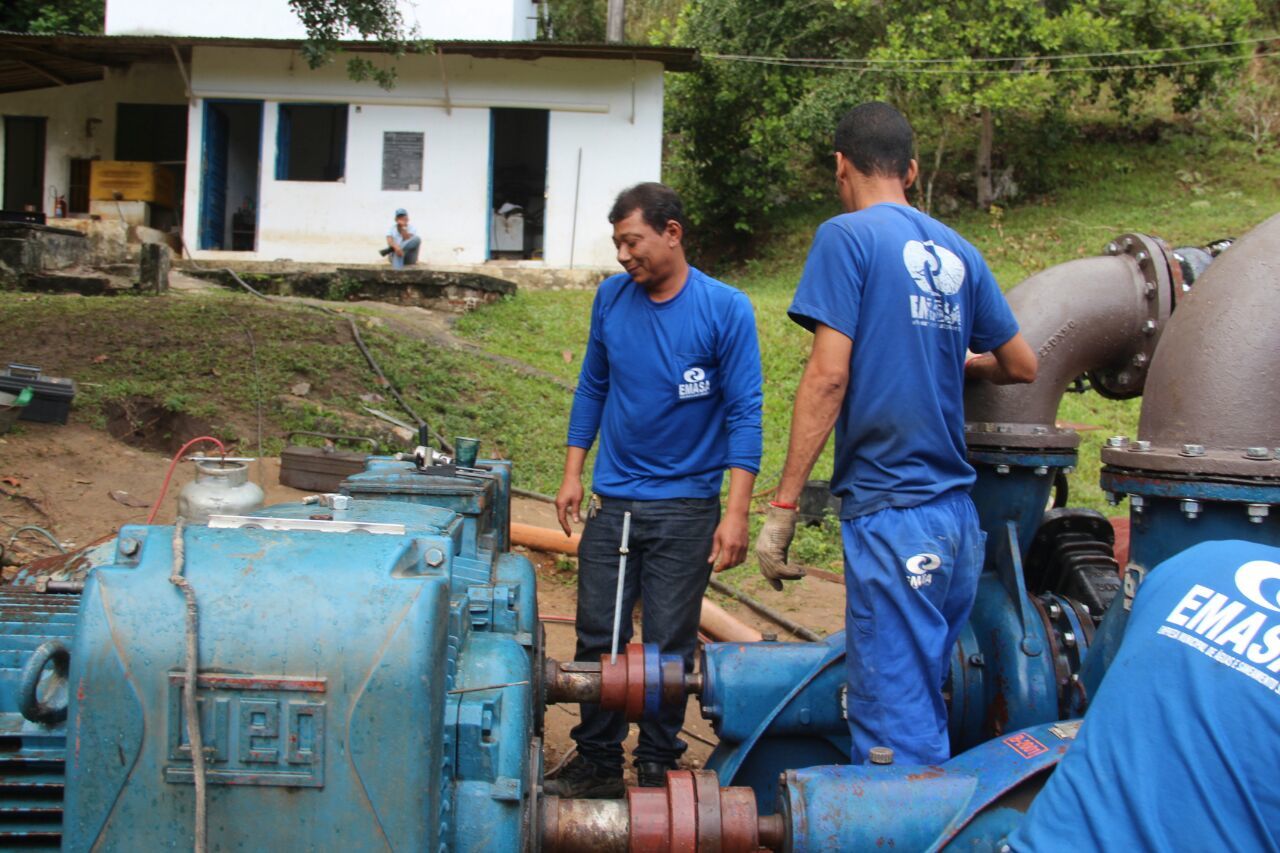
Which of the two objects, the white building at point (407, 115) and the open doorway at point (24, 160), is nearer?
the white building at point (407, 115)

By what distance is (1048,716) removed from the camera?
9.16 ft

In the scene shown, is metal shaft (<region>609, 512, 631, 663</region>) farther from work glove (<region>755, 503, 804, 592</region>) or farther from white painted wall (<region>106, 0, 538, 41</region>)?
white painted wall (<region>106, 0, 538, 41</region>)

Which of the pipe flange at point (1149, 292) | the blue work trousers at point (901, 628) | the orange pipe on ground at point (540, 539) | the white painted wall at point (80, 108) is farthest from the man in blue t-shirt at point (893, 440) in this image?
the white painted wall at point (80, 108)

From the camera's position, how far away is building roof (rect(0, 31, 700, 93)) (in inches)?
567

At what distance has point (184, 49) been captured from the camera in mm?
15500

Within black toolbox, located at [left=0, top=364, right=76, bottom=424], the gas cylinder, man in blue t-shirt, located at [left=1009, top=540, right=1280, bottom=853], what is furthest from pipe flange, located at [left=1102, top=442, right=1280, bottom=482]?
black toolbox, located at [left=0, top=364, right=76, bottom=424]

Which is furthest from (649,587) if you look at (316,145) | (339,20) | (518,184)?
(316,145)

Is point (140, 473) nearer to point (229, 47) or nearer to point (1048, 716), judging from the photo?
point (1048, 716)

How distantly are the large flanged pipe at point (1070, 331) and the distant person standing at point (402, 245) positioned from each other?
12.5m

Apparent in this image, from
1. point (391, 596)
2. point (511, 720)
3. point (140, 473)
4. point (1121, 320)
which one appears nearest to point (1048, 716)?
point (1121, 320)

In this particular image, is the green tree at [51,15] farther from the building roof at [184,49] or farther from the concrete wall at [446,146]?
the concrete wall at [446,146]

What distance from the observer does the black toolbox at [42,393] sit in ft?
22.6

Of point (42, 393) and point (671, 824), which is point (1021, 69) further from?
point (671, 824)

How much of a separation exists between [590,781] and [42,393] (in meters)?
5.09
